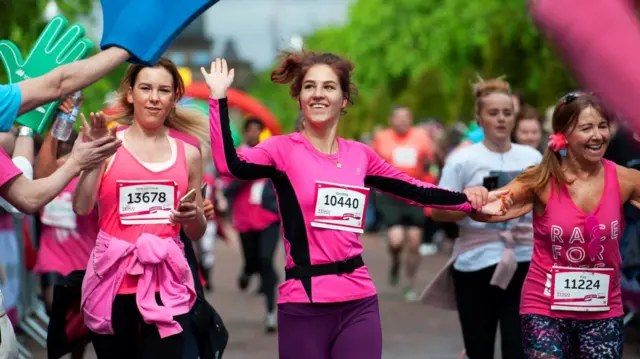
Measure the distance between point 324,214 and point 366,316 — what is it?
1.61 feet

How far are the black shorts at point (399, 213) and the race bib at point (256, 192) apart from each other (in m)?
1.94

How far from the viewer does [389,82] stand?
5634 cm

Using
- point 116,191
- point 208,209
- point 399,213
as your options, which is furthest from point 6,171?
point 399,213

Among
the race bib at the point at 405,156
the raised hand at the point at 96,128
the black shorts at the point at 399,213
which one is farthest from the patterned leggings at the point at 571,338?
the race bib at the point at 405,156

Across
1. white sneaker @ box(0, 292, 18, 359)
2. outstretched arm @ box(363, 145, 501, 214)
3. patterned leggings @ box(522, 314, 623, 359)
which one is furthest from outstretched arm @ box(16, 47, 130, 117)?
patterned leggings @ box(522, 314, 623, 359)

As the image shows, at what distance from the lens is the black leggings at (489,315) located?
20.2 ft

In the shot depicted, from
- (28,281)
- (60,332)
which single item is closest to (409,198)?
(60,332)

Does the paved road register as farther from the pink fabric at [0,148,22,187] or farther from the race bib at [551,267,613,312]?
the pink fabric at [0,148,22,187]

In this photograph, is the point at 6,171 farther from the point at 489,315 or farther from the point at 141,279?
the point at 489,315

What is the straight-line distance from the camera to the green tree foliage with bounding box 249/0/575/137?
96.8 feet

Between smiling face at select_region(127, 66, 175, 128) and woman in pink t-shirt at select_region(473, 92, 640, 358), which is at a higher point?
smiling face at select_region(127, 66, 175, 128)

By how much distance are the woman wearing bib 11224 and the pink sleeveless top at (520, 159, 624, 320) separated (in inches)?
65.1

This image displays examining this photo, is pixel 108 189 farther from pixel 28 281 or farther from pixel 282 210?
pixel 28 281

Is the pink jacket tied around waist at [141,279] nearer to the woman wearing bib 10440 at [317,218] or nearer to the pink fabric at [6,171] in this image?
the woman wearing bib 10440 at [317,218]
